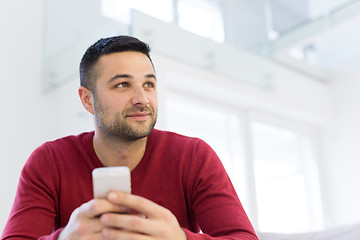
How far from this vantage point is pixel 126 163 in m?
1.20

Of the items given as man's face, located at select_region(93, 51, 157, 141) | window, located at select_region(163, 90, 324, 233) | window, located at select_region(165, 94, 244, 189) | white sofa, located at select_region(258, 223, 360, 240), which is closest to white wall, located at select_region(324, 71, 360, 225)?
window, located at select_region(163, 90, 324, 233)

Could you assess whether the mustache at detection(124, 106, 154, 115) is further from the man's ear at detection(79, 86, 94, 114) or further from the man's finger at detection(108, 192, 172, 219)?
the man's finger at detection(108, 192, 172, 219)

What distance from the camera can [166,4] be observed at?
118 inches

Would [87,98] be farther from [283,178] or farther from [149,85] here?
[283,178]

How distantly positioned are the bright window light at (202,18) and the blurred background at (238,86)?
11mm

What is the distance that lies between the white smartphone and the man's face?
0.41m

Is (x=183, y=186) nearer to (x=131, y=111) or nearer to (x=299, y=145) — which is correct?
(x=131, y=111)

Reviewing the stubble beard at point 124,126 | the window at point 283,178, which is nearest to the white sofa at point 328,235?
the stubble beard at point 124,126

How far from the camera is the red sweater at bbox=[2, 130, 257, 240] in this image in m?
1.04

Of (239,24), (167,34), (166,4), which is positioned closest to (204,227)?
(167,34)

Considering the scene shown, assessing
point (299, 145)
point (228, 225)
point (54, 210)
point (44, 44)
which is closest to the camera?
point (228, 225)

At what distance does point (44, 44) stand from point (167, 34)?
0.90 m

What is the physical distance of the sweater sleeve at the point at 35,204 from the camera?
1030mm

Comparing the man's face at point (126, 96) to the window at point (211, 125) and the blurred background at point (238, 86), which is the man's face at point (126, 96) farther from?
the window at point (211, 125)
